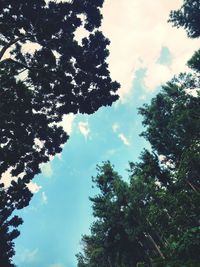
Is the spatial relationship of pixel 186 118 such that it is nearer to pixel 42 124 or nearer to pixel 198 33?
pixel 198 33

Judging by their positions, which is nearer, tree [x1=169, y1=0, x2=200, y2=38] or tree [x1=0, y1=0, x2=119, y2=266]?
tree [x1=0, y1=0, x2=119, y2=266]

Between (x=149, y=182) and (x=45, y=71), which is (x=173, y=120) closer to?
(x=149, y=182)

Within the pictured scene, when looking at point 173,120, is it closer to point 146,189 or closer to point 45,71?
point 146,189

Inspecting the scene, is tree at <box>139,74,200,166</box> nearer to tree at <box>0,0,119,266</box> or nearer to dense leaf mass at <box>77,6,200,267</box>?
dense leaf mass at <box>77,6,200,267</box>

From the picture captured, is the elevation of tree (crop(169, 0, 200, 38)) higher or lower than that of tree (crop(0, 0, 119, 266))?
higher

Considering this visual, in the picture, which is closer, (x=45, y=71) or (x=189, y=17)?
(x=45, y=71)

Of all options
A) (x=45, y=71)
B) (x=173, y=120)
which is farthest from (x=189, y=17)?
(x=45, y=71)

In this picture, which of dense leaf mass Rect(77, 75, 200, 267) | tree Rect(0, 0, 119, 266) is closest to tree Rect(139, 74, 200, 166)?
dense leaf mass Rect(77, 75, 200, 267)

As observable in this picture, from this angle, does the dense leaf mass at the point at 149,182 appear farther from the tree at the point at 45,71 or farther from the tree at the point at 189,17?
the tree at the point at 45,71

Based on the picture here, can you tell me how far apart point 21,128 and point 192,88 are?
3010 centimetres

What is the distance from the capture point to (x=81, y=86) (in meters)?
16.6

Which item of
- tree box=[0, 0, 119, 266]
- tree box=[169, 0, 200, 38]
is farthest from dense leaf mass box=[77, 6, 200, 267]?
tree box=[0, 0, 119, 266]

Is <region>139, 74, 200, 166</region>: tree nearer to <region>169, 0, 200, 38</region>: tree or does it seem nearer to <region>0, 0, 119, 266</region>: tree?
<region>169, 0, 200, 38</region>: tree

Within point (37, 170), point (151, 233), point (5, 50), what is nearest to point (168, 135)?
point (151, 233)
